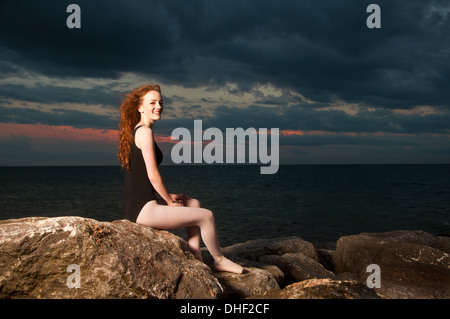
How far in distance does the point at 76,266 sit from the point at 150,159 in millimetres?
1560

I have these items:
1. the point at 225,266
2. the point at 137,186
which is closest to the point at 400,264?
the point at 225,266

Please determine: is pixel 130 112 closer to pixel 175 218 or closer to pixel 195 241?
pixel 175 218

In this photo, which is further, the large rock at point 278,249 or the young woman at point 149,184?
the large rock at point 278,249

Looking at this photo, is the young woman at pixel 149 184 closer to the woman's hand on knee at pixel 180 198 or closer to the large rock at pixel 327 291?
the woman's hand on knee at pixel 180 198

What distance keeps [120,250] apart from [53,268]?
0.69m

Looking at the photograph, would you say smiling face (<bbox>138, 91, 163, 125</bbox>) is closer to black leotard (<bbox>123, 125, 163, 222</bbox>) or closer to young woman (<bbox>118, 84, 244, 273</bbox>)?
young woman (<bbox>118, 84, 244, 273</bbox>)

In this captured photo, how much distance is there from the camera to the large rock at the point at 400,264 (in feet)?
19.8

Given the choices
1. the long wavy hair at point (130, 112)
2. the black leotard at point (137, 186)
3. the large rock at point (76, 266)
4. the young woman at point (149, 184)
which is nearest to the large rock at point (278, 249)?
the young woman at point (149, 184)

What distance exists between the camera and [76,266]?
3582mm

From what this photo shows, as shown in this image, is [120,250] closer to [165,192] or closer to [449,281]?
[165,192]

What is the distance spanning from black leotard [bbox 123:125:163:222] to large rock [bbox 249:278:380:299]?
2041 mm

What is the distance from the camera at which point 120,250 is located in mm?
3738

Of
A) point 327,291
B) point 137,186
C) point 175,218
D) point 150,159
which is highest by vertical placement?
point 150,159
